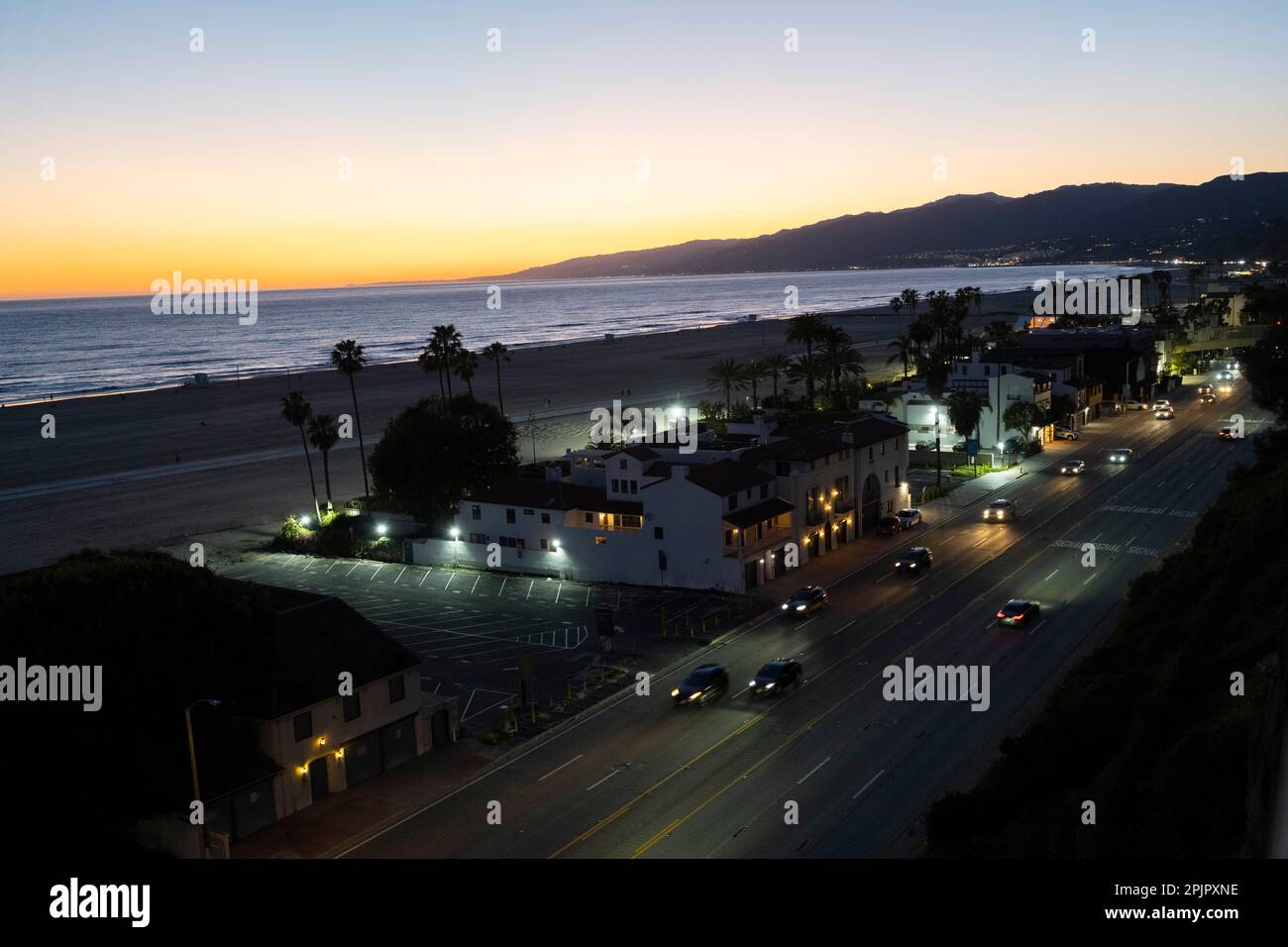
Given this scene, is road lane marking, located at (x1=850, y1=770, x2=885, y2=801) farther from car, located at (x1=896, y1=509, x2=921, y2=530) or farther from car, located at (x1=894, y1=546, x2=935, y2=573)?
car, located at (x1=896, y1=509, x2=921, y2=530)

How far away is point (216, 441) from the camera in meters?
103

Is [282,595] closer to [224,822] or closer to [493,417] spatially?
[224,822]

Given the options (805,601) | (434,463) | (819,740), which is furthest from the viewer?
(434,463)

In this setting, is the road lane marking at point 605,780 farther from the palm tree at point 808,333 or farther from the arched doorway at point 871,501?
the palm tree at point 808,333

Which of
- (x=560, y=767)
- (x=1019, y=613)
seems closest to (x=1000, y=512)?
(x=1019, y=613)

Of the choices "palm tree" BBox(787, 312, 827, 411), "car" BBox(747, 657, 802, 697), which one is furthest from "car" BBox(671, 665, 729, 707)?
"palm tree" BBox(787, 312, 827, 411)

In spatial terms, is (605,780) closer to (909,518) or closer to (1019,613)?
(1019,613)

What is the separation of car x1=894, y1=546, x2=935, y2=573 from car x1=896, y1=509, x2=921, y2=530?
8507mm

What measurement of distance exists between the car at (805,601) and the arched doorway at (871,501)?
15.2 m

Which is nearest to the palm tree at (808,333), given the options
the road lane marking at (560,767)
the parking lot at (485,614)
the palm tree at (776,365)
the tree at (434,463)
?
the palm tree at (776,365)

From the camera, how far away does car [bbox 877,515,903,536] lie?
5853 centimetres

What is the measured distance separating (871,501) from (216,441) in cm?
7022
